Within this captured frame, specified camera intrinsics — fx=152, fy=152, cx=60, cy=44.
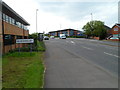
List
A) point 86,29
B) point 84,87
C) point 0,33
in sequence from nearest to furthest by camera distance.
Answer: point 84,87 → point 0,33 → point 86,29

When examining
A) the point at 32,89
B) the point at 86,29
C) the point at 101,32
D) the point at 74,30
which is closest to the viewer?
the point at 32,89

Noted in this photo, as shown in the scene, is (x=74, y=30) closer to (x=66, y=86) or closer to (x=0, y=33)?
(x=0, y=33)

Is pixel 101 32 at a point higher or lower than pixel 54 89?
higher

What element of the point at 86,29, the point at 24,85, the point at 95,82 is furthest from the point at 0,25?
the point at 86,29

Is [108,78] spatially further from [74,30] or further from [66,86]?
[74,30]

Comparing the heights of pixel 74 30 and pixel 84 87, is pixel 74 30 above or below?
above

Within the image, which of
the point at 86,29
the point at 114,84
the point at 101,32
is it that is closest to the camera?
the point at 114,84

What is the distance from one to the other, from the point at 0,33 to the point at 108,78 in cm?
1069

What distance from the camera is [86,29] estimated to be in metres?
67.1

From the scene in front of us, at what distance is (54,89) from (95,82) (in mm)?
1926

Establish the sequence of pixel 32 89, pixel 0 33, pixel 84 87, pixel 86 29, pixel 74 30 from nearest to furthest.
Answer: pixel 32 89 < pixel 84 87 < pixel 0 33 < pixel 86 29 < pixel 74 30

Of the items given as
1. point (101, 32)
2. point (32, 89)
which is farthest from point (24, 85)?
point (101, 32)

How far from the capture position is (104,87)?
5.91 meters

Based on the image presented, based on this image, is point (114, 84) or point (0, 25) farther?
point (0, 25)
